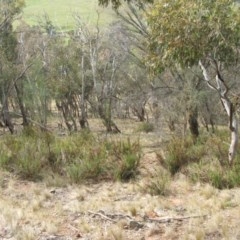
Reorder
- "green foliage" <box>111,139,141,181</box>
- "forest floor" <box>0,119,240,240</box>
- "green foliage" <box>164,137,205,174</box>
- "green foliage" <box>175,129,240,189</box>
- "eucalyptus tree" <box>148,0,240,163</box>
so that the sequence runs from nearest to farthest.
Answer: "forest floor" <box>0,119,240,240</box> → "eucalyptus tree" <box>148,0,240,163</box> → "green foliage" <box>175,129,240,189</box> → "green foliage" <box>111,139,141,181</box> → "green foliage" <box>164,137,205,174</box>

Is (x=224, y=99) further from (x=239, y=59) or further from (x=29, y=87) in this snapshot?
(x=29, y=87)

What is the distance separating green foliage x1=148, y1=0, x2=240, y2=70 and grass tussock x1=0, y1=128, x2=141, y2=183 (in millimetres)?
3335

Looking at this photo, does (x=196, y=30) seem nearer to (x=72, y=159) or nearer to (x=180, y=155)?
(x=180, y=155)

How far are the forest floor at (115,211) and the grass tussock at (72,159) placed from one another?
1.05 feet

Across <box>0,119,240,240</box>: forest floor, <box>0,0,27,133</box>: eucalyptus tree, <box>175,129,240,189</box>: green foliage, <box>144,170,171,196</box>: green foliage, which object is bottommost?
<box>0,119,240,240</box>: forest floor

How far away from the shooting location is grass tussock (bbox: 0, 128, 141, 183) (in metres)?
11.0

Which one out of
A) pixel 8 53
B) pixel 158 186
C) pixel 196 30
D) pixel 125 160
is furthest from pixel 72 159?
pixel 8 53

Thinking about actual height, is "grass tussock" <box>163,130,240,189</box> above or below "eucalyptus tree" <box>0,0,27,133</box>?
below

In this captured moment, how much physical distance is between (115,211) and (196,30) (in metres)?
3.39

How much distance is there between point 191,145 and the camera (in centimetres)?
1326

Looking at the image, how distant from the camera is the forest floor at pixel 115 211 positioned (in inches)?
294

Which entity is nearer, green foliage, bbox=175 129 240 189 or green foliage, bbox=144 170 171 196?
green foliage, bbox=144 170 171 196

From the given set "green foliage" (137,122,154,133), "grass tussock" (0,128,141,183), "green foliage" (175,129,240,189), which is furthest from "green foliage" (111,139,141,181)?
"green foliage" (137,122,154,133)

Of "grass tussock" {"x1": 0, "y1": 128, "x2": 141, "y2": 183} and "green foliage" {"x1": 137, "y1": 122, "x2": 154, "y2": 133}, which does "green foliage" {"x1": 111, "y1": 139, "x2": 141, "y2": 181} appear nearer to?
"grass tussock" {"x1": 0, "y1": 128, "x2": 141, "y2": 183}
